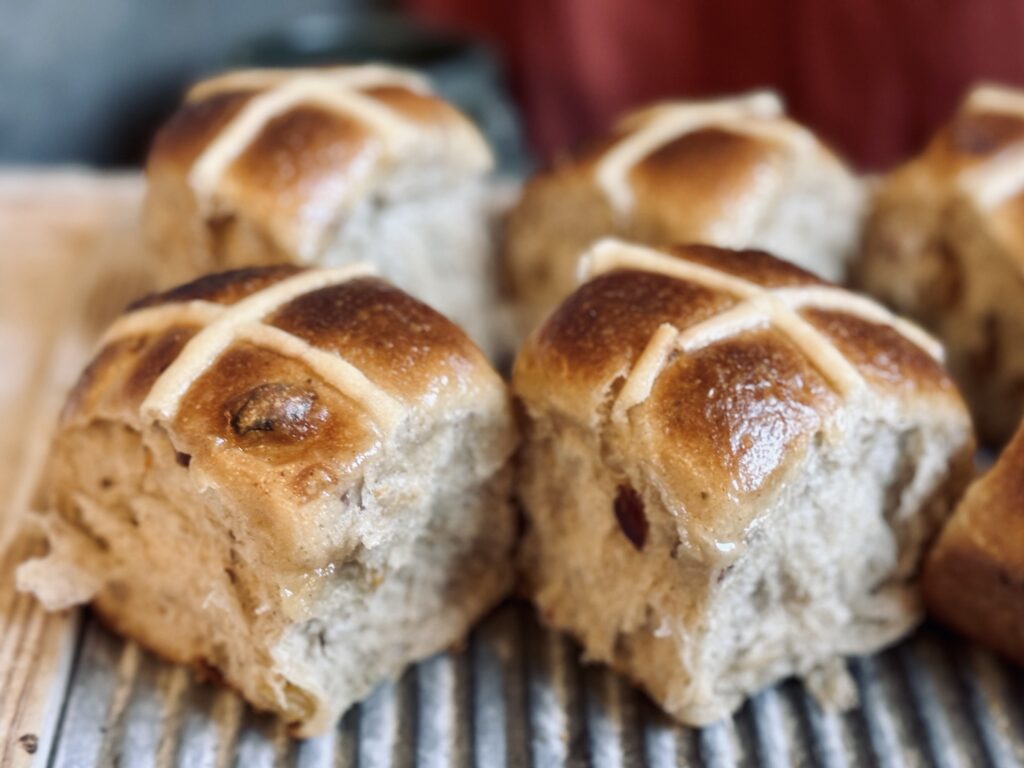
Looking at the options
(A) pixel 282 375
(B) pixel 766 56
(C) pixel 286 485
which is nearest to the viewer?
(C) pixel 286 485

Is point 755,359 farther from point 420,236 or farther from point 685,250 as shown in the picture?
point 420,236

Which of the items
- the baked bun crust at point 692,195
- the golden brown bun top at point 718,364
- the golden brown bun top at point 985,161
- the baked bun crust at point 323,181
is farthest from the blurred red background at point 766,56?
the golden brown bun top at point 718,364

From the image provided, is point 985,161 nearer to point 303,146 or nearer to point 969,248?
point 969,248

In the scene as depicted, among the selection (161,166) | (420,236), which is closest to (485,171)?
(420,236)

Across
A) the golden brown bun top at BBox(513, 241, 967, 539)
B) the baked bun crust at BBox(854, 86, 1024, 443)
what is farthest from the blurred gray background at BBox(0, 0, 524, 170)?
the golden brown bun top at BBox(513, 241, 967, 539)

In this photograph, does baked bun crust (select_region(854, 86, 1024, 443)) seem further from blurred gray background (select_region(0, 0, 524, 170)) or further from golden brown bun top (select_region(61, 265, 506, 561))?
blurred gray background (select_region(0, 0, 524, 170))

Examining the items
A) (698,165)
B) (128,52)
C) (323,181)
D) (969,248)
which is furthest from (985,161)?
(128,52)

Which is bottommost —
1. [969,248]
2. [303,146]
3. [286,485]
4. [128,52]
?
[128,52]

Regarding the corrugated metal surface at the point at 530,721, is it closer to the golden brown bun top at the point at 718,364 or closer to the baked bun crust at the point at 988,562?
the baked bun crust at the point at 988,562
